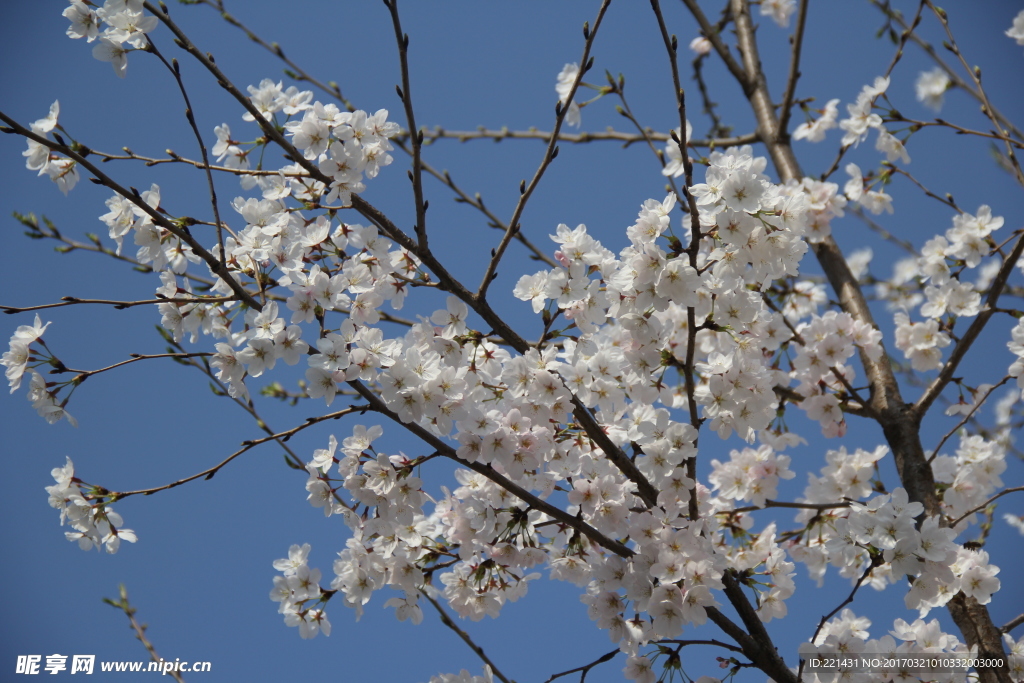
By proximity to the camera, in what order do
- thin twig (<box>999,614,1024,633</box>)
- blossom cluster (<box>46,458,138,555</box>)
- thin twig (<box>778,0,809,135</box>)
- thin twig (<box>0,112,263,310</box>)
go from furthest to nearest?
1. thin twig (<box>778,0,809,135</box>)
2. thin twig (<box>999,614,1024,633</box>)
3. blossom cluster (<box>46,458,138,555</box>)
4. thin twig (<box>0,112,263,310</box>)

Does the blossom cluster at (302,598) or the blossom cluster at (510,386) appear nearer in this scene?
the blossom cluster at (510,386)

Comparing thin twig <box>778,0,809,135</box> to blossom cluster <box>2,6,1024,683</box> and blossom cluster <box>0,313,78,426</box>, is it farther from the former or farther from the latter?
blossom cluster <box>0,313,78,426</box>

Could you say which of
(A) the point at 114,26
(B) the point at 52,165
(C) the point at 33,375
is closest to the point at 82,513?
(C) the point at 33,375

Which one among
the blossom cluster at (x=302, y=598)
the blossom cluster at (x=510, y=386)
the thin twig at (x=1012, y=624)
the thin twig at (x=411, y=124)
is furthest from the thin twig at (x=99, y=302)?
the thin twig at (x=1012, y=624)

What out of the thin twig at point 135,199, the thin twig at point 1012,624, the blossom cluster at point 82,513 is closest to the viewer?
the thin twig at point 135,199

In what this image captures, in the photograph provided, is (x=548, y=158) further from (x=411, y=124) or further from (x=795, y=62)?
(x=795, y=62)

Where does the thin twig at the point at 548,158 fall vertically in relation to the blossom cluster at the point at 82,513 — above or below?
above

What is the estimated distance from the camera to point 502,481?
2461 millimetres

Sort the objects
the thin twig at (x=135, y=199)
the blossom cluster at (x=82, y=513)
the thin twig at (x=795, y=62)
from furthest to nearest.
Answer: the thin twig at (x=795, y=62), the blossom cluster at (x=82, y=513), the thin twig at (x=135, y=199)

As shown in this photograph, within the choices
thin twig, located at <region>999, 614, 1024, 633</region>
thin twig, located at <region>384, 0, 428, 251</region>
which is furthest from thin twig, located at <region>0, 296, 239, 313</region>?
thin twig, located at <region>999, 614, 1024, 633</region>

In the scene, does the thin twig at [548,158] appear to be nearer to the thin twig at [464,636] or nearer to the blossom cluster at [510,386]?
the blossom cluster at [510,386]

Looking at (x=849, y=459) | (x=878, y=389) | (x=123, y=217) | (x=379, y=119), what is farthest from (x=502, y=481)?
(x=878, y=389)

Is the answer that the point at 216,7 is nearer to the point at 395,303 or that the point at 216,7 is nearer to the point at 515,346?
the point at 395,303

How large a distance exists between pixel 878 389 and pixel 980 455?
1.93ft
